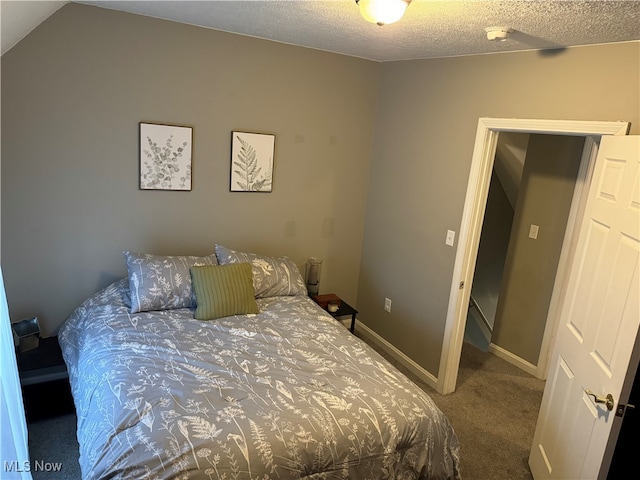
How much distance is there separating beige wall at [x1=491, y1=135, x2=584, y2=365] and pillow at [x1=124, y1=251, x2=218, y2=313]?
266 cm

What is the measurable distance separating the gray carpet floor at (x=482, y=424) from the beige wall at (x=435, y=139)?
0.38 m

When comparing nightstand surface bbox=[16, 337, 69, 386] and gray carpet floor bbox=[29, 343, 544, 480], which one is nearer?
gray carpet floor bbox=[29, 343, 544, 480]

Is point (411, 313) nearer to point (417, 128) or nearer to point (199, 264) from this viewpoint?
point (417, 128)

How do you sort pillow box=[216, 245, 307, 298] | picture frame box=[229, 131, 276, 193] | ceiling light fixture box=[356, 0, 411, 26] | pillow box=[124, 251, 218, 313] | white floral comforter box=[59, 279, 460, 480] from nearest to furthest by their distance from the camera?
white floral comforter box=[59, 279, 460, 480] < ceiling light fixture box=[356, 0, 411, 26] < pillow box=[124, 251, 218, 313] < pillow box=[216, 245, 307, 298] < picture frame box=[229, 131, 276, 193]

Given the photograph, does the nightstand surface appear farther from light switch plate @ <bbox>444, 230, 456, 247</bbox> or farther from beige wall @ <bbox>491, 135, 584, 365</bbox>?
beige wall @ <bbox>491, 135, 584, 365</bbox>

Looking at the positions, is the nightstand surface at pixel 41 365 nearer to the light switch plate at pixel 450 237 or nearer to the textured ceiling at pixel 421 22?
the textured ceiling at pixel 421 22

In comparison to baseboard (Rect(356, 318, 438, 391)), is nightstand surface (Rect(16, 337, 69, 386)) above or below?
above

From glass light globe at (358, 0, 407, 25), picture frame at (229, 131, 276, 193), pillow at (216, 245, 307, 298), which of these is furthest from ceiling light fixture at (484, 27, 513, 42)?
pillow at (216, 245, 307, 298)

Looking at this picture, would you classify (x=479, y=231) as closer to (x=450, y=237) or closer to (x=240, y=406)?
(x=450, y=237)

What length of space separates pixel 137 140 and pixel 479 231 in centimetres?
242

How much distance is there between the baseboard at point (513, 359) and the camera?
3498 millimetres

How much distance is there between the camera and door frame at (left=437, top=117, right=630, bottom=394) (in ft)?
8.70

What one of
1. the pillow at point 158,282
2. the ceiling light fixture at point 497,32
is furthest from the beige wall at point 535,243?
the pillow at point 158,282

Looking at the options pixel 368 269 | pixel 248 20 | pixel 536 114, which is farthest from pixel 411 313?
pixel 248 20
